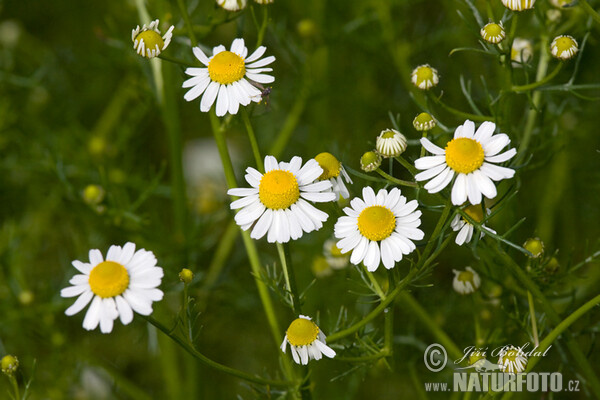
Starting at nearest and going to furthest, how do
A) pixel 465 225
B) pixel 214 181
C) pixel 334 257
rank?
pixel 465 225 → pixel 334 257 → pixel 214 181

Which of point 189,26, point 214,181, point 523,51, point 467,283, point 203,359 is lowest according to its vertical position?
point 203,359

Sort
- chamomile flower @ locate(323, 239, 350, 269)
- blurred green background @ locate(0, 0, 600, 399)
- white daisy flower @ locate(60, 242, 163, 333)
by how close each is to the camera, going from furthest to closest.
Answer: blurred green background @ locate(0, 0, 600, 399) < chamomile flower @ locate(323, 239, 350, 269) < white daisy flower @ locate(60, 242, 163, 333)

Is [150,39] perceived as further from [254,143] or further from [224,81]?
[254,143]

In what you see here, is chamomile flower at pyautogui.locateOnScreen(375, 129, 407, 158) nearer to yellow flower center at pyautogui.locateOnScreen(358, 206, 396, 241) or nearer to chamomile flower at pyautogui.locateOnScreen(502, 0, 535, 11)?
yellow flower center at pyautogui.locateOnScreen(358, 206, 396, 241)

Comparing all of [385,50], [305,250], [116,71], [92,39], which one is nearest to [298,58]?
[385,50]

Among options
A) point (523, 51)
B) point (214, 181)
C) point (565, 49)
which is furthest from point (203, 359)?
point (214, 181)

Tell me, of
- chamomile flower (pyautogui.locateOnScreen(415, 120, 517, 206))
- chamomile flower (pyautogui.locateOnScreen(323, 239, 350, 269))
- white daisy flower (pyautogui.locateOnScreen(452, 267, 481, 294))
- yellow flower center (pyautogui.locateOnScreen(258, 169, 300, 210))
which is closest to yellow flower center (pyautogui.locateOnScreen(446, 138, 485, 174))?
chamomile flower (pyautogui.locateOnScreen(415, 120, 517, 206))

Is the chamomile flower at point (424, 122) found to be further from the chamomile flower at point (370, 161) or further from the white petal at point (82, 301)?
the white petal at point (82, 301)
